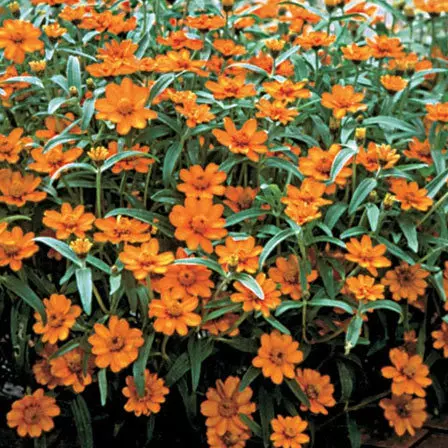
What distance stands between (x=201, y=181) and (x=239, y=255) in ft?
0.61

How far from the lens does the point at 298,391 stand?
1.66 metres

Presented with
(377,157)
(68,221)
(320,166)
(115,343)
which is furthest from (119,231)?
(377,157)

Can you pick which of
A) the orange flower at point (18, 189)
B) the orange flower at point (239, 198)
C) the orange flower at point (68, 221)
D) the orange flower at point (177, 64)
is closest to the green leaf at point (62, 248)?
the orange flower at point (68, 221)

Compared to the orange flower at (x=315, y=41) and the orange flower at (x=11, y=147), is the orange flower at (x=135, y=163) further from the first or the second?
the orange flower at (x=315, y=41)

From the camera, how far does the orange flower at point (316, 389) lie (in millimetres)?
1681

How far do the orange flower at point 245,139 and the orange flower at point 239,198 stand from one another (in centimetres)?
8

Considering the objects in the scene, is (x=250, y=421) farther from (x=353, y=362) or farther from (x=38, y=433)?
(x=38, y=433)

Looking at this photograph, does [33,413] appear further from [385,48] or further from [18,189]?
[385,48]

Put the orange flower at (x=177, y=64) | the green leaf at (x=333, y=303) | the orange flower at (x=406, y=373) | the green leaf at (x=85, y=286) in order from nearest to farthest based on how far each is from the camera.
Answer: the green leaf at (x=85, y=286), the green leaf at (x=333, y=303), the orange flower at (x=406, y=373), the orange flower at (x=177, y=64)

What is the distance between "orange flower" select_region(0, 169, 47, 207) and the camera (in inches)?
64.4

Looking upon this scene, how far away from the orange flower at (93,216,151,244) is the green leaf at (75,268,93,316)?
0.24 ft

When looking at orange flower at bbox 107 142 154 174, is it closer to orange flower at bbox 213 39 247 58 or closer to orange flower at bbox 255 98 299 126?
orange flower at bbox 255 98 299 126

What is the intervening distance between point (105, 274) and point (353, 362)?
517 millimetres

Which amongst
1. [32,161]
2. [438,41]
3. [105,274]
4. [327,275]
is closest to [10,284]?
[105,274]
